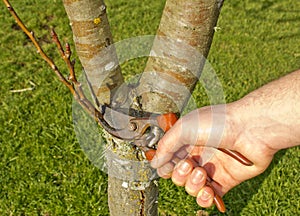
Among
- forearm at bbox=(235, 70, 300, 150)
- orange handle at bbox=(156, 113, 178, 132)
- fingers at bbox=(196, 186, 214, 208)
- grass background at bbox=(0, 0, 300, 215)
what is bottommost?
grass background at bbox=(0, 0, 300, 215)

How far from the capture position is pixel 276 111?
1812 millimetres

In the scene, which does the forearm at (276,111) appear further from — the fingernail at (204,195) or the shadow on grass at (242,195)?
the shadow on grass at (242,195)

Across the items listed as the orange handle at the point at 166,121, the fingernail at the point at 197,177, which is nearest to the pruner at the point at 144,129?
the orange handle at the point at 166,121

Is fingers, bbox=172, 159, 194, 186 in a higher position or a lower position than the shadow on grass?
higher

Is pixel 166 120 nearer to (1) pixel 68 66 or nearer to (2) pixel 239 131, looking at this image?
(2) pixel 239 131

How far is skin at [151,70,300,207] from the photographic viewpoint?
1.80 m

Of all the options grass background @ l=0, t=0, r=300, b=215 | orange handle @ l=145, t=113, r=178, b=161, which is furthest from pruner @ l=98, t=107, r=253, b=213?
grass background @ l=0, t=0, r=300, b=215

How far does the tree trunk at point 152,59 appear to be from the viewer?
167 centimetres

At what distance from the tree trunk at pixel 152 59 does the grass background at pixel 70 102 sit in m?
1.26

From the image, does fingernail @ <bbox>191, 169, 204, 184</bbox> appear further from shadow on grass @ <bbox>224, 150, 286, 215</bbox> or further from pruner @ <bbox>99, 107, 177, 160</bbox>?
shadow on grass @ <bbox>224, 150, 286, 215</bbox>

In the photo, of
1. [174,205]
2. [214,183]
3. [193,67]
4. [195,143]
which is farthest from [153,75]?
[174,205]

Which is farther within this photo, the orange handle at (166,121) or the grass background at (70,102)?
the grass background at (70,102)

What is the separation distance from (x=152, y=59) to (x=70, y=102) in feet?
7.51

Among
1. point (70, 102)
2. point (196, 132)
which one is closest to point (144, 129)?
point (196, 132)
